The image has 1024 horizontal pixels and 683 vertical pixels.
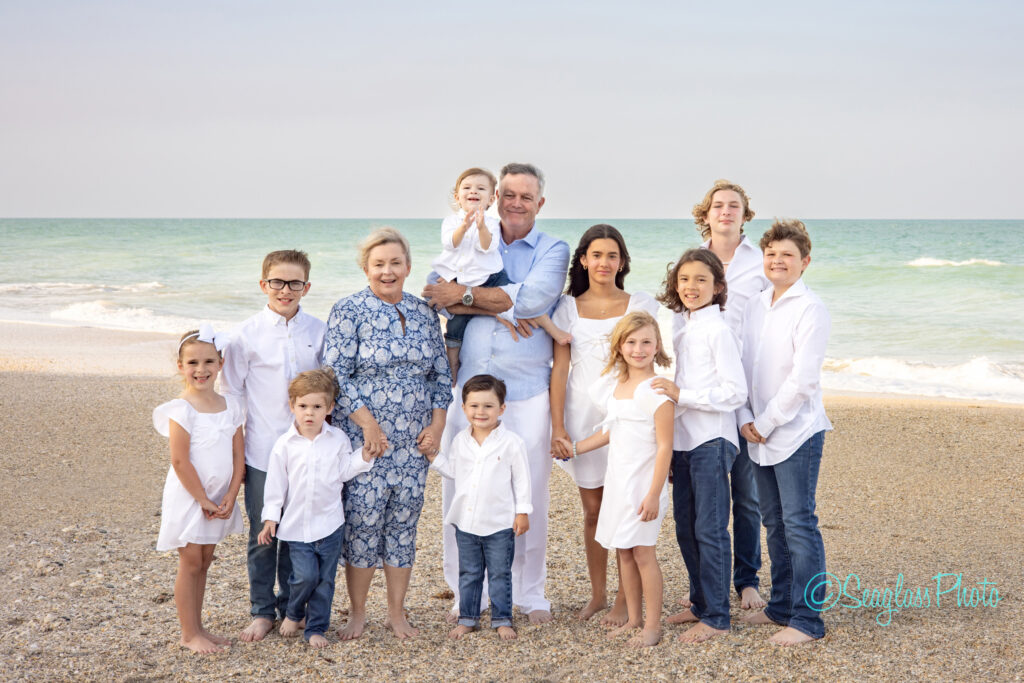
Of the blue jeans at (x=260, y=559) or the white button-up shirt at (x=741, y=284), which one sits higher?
the white button-up shirt at (x=741, y=284)

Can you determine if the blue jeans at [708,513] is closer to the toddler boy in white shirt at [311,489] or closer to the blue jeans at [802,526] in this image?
the blue jeans at [802,526]

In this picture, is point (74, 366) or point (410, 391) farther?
point (74, 366)

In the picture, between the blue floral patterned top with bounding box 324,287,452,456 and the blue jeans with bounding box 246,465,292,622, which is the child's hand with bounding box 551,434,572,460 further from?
the blue jeans with bounding box 246,465,292,622

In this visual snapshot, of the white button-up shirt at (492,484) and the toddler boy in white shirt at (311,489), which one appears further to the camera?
the white button-up shirt at (492,484)

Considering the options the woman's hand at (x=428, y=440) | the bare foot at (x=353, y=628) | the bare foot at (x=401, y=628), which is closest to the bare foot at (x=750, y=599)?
the bare foot at (x=401, y=628)

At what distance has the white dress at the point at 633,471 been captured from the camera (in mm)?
4000

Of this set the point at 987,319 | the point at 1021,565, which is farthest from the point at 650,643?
the point at 987,319

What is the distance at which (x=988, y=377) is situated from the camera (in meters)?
12.8

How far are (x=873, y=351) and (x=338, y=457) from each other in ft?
42.4

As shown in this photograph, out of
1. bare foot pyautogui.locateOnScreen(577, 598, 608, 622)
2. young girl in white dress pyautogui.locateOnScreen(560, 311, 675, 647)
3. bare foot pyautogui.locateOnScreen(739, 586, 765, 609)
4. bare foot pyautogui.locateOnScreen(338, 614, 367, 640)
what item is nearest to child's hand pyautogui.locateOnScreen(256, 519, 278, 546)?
bare foot pyautogui.locateOnScreen(338, 614, 367, 640)

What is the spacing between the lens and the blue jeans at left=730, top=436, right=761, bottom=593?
4691mm

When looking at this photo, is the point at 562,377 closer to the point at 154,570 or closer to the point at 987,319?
the point at 154,570

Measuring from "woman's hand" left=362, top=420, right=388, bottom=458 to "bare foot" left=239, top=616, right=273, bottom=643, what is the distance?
3.20 feet

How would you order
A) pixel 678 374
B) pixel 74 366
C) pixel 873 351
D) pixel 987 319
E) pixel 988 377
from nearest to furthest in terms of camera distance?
1. pixel 678 374
2. pixel 74 366
3. pixel 988 377
4. pixel 873 351
5. pixel 987 319
